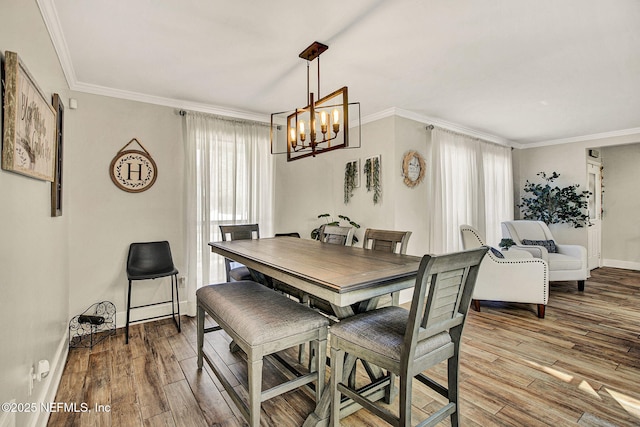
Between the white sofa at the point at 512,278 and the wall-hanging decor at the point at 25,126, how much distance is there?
389cm

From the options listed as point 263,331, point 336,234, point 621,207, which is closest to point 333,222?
point 336,234

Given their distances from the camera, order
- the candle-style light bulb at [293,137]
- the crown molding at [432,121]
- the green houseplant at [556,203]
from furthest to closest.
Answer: the green houseplant at [556,203] < the crown molding at [432,121] < the candle-style light bulb at [293,137]

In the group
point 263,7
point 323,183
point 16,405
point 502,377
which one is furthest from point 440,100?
point 16,405

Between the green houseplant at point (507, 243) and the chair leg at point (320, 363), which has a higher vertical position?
the green houseplant at point (507, 243)

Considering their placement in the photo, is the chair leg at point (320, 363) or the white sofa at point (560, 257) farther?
the white sofa at point (560, 257)

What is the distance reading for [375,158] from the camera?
161 inches

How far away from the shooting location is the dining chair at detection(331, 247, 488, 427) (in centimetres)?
133

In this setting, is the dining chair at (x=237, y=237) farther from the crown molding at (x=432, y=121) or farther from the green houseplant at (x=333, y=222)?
the crown molding at (x=432, y=121)

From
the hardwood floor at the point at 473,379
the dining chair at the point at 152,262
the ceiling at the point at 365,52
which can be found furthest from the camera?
the dining chair at the point at 152,262

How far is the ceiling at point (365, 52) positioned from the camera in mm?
1966

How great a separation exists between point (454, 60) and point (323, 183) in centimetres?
253

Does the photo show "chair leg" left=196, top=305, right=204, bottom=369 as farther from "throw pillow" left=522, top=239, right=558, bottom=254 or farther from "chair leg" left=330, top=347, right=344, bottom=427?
"throw pillow" left=522, top=239, right=558, bottom=254

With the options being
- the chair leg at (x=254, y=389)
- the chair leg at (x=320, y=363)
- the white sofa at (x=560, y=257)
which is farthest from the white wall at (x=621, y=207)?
the chair leg at (x=254, y=389)

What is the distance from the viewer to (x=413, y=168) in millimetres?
4117
